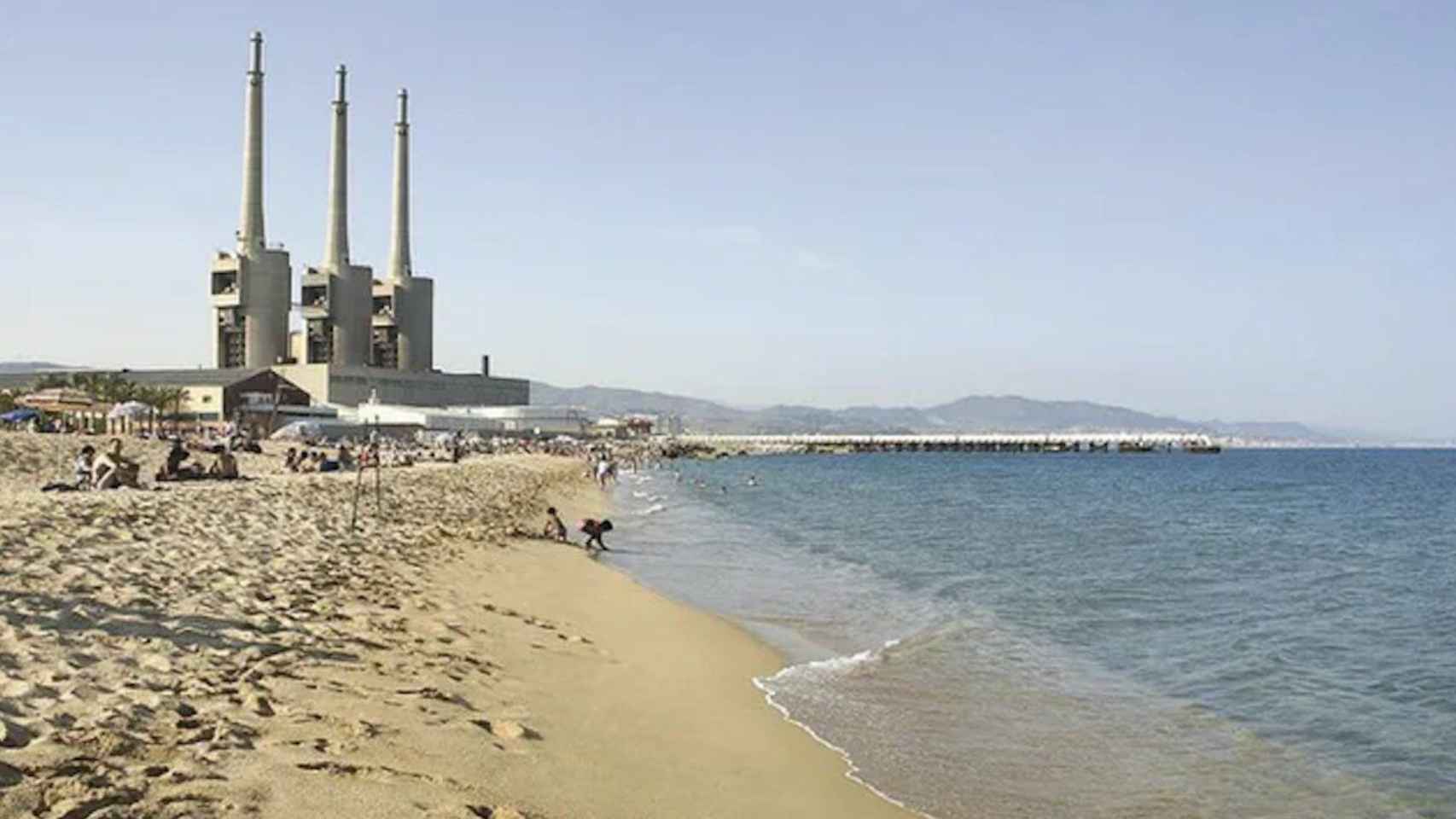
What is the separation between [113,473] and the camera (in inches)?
964

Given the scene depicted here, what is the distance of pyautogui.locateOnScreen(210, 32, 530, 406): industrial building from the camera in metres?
92.4

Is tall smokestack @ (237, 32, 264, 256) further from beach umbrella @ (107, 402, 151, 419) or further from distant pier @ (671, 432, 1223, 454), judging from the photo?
distant pier @ (671, 432, 1223, 454)

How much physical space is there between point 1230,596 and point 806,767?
14.1 metres

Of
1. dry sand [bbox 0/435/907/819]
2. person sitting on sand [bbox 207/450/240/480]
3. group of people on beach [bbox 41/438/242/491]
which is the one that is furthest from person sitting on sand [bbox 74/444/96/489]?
dry sand [bbox 0/435/907/819]

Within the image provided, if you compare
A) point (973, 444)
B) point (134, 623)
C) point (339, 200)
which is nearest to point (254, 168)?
point (339, 200)

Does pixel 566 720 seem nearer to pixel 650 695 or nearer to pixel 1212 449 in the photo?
pixel 650 695

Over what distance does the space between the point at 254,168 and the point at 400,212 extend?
15460mm

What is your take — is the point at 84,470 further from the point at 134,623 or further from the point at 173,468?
the point at 134,623

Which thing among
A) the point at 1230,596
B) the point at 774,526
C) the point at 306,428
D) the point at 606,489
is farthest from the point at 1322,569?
the point at 306,428

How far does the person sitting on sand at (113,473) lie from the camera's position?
24281 mm

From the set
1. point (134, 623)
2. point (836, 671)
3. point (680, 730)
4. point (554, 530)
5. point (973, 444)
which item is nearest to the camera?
point (134, 623)

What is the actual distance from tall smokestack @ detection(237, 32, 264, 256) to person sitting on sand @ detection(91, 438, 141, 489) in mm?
73050

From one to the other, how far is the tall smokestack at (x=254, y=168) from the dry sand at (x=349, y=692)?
81882 millimetres

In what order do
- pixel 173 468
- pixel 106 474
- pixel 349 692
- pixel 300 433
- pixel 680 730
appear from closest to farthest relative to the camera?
pixel 349 692 → pixel 680 730 → pixel 106 474 → pixel 173 468 → pixel 300 433
